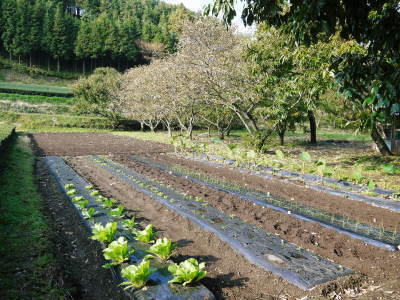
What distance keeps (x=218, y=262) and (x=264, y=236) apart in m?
1.01

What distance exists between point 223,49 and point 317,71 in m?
6.29

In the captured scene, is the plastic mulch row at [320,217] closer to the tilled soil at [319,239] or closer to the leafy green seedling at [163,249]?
the tilled soil at [319,239]

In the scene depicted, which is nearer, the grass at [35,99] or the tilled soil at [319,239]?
the tilled soil at [319,239]

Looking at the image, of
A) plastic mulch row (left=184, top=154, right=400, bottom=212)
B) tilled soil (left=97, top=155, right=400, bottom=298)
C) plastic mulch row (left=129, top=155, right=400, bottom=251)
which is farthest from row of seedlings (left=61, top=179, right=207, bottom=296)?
plastic mulch row (left=184, top=154, right=400, bottom=212)

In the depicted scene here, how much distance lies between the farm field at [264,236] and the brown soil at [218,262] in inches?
0.4


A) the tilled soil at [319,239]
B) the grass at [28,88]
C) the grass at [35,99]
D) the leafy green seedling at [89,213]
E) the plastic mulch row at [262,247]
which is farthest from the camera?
the grass at [28,88]

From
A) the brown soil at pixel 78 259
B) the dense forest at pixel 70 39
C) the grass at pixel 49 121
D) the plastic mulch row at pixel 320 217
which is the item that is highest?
the dense forest at pixel 70 39

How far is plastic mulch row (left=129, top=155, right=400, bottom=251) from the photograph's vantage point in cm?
440

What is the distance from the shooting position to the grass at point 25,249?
3268mm

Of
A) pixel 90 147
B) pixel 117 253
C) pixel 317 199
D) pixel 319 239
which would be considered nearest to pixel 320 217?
pixel 319 239

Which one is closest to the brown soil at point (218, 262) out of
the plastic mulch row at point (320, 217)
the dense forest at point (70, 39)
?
the plastic mulch row at point (320, 217)

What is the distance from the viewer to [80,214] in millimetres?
5402

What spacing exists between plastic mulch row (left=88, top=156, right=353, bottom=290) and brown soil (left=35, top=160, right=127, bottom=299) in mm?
1666

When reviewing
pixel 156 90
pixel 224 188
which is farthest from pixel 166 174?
pixel 156 90
